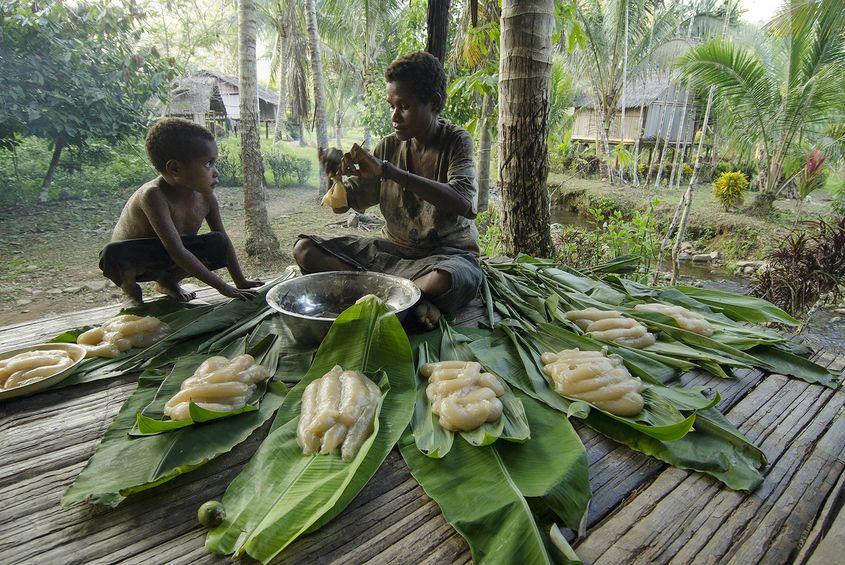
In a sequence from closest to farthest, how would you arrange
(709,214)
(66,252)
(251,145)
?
(66,252)
(251,145)
(709,214)

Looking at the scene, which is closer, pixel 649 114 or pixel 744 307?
pixel 744 307

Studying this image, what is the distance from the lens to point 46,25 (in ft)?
17.5

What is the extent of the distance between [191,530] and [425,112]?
2278 mm

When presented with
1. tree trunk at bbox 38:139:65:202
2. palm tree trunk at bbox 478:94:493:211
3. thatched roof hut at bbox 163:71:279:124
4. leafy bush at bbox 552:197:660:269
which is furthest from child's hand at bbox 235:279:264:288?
thatched roof hut at bbox 163:71:279:124

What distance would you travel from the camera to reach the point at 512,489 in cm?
124

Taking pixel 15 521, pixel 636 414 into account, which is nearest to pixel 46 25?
pixel 15 521

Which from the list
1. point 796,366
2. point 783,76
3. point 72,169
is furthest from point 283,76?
point 796,366

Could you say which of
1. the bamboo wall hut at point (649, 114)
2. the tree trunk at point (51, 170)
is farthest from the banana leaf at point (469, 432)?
the bamboo wall hut at point (649, 114)

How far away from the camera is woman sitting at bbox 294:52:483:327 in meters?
2.43

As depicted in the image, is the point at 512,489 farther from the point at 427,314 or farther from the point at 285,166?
the point at 285,166

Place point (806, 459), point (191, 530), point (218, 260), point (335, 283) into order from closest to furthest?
point (191, 530)
point (806, 459)
point (335, 283)
point (218, 260)

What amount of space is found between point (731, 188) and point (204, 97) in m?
13.5

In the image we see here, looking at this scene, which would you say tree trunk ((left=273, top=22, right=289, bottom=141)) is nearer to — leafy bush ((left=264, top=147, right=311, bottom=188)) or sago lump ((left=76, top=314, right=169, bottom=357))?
leafy bush ((left=264, top=147, right=311, bottom=188))

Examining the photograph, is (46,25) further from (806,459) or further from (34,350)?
(806,459)
